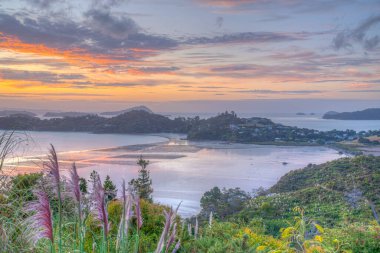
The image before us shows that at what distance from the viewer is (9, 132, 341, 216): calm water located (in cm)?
3514

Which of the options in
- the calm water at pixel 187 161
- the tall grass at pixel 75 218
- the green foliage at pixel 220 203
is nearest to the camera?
the tall grass at pixel 75 218

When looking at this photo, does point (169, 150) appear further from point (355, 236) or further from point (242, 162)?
point (355, 236)

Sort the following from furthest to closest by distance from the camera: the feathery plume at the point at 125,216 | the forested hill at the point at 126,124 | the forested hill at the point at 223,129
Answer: the forested hill at the point at 223,129, the forested hill at the point at 126,124, the feathery plume at the point at 125,216

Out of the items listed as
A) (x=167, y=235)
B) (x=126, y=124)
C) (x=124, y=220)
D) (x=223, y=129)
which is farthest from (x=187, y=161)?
(x=167, y=235)

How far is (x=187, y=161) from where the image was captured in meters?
50.8

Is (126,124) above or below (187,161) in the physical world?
above

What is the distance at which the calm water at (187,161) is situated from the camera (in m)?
35.1

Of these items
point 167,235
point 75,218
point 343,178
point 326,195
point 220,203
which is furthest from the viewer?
point 343,178

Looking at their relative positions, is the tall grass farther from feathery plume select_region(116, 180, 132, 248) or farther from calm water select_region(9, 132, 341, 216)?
calm water select_region(9, 132, 341, 216)

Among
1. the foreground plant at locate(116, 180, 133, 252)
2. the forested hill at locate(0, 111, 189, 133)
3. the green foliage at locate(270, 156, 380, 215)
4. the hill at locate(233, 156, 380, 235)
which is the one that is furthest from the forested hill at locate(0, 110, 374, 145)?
the foreground plant at locate(116, 180, 133, 252)

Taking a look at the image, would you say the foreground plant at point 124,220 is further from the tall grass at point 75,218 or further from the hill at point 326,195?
the hill at point 326,195

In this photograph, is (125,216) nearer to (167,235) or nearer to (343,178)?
(167,235)

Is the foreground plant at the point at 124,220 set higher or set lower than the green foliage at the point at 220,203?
higher

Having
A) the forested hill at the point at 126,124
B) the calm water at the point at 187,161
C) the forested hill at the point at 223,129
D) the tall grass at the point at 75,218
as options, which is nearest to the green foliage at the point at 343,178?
the calm water at the point at 187,161
